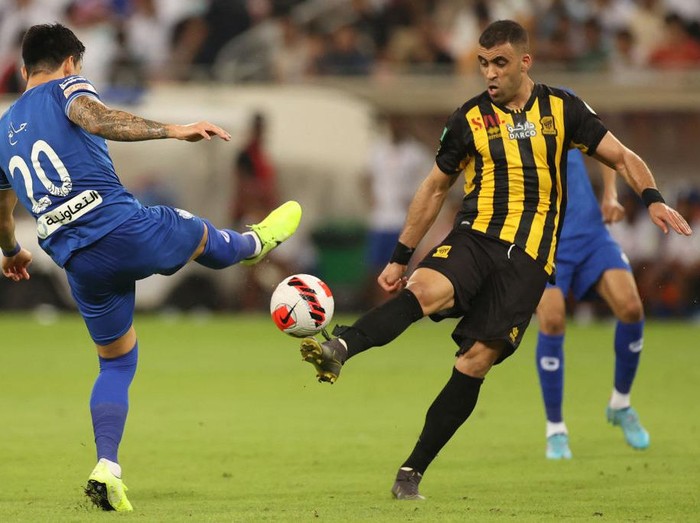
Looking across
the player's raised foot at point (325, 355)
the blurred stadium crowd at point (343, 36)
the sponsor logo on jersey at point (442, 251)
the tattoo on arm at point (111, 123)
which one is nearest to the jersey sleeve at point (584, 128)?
the sponsor logo on jersey at point (442, 251)

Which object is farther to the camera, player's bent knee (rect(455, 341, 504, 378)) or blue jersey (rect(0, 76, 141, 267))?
player's bent knee (rect(455, 341, 504, 378))

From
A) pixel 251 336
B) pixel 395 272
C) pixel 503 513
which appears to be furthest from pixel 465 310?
pixel 251 336

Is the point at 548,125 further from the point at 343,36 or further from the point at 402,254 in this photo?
the point at 343,36

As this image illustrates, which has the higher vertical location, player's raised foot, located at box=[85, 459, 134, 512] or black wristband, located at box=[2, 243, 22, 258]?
black wristband, located at box=[2, 243, 22, 258]

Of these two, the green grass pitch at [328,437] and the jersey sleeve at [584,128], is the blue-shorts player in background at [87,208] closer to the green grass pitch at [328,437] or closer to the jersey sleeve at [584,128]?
the green grass pitch at [328,437]

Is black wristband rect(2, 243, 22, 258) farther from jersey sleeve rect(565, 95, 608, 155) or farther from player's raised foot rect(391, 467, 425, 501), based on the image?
jersey sleeve rect(565, 95, 608, 155)

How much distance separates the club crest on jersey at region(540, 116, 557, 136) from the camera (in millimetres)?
7820

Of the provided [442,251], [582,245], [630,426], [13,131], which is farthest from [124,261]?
[630,426]

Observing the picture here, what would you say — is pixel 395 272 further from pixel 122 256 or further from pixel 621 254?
pixel 621 254

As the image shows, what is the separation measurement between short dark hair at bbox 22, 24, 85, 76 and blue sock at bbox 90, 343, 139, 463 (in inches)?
61.3

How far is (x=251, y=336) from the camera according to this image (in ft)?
60.0

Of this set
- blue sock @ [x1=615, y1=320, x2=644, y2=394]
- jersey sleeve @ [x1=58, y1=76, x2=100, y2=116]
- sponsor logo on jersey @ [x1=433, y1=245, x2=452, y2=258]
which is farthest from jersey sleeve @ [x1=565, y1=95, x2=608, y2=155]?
jersey sleeve @ [x1=58, y1=76, x2=100, y2=116]

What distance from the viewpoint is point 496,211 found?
7855 millimetres

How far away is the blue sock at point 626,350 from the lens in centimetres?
990
